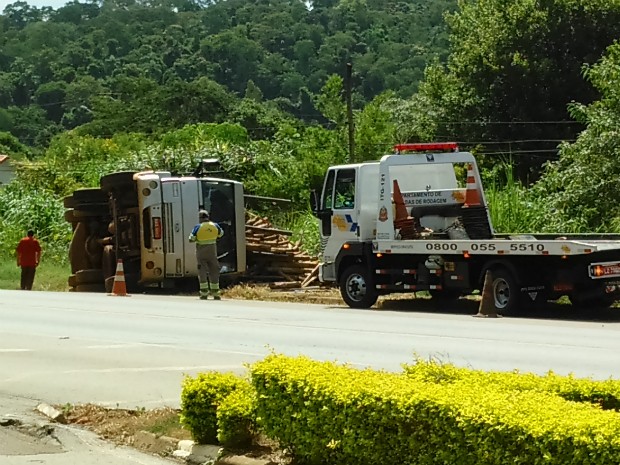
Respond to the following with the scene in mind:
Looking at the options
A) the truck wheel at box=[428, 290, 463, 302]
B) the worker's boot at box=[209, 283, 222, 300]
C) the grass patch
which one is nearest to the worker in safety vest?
the worker's boot at box=[209, 283, 222, 300]

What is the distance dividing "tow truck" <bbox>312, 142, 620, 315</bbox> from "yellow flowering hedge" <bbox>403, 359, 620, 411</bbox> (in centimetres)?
1217

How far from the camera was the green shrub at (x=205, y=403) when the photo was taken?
8.42 meters

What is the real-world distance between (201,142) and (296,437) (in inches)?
1608

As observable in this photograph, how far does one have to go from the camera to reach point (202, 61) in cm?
13700

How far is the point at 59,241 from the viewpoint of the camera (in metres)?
40.4

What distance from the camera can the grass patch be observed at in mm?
32969

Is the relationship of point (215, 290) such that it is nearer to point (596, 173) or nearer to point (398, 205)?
point (398, 205)

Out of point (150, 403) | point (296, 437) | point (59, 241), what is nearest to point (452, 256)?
point (150, 403)

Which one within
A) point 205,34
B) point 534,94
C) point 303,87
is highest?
point 205,34

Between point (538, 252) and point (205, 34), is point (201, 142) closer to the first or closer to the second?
point (538, 252)

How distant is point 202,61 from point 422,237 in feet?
387

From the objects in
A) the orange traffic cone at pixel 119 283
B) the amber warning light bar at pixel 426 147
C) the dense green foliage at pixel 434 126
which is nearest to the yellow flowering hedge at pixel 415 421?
the amber warning light bar at pixel 426 147

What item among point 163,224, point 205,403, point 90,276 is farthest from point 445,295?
point 205,403

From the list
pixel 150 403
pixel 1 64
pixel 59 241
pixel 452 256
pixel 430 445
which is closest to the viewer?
pixel 430 445
